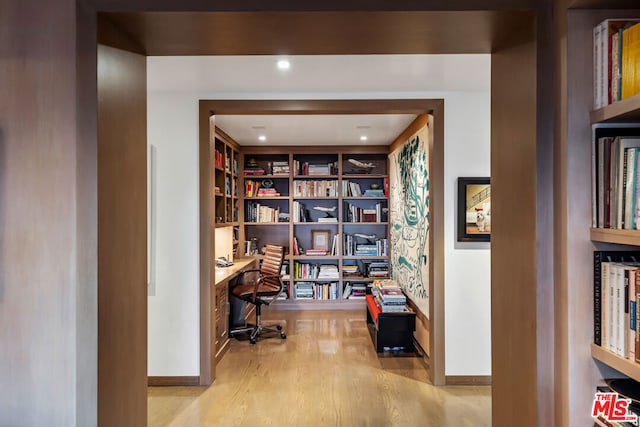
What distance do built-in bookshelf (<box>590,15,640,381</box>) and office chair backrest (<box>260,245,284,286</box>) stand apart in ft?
12.7

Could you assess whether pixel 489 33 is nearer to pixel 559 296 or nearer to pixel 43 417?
pixel 559 296

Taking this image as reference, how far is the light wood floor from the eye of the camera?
2.85m

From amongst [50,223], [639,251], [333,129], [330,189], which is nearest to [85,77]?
[50,223]

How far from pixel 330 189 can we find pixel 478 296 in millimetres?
3219

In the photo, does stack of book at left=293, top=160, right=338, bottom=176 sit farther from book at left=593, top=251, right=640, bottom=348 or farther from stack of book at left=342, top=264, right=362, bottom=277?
book at left=593, top=251, right=640, bottom=348

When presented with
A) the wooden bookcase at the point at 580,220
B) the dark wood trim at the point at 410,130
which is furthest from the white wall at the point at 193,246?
the wooden bookcase at the point at 580,220

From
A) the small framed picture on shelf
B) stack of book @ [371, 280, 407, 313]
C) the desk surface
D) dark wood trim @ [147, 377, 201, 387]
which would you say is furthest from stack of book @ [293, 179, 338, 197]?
dark wood trim @ [147, 377, 201, 387]

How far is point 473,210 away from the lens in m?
3.39

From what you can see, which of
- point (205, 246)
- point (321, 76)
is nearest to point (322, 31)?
point (321, 76)

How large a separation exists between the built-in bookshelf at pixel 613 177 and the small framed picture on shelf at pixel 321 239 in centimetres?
509

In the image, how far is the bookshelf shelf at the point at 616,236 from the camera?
111 centimetres

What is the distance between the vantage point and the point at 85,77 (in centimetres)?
141

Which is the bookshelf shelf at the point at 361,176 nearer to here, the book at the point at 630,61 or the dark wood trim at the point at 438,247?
the dark wood trim at the point at 438,247

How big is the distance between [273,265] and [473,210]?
254cm
